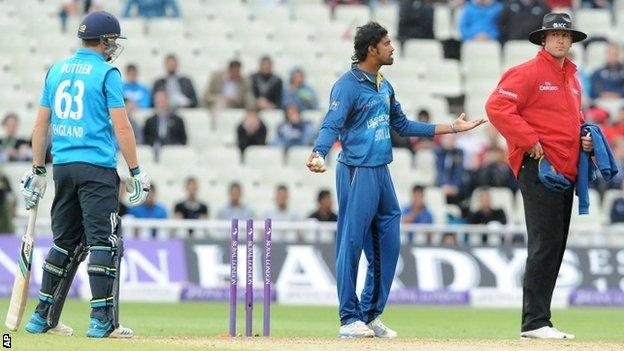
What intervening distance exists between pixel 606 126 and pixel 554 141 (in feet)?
38.0

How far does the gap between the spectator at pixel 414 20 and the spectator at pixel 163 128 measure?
4920 mm

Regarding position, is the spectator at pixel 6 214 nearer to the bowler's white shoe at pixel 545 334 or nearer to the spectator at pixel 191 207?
the spectator at pixel 191 207

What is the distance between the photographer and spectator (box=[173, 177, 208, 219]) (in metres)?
21.2

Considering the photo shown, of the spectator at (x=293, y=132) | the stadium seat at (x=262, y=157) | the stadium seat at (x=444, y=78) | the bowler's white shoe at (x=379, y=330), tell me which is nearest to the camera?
the bowler's white shoe at (x=379, y=330)

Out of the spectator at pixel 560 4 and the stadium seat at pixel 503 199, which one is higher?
the spectator at pixel 560 4

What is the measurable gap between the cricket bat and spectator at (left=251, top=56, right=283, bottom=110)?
11.6 meters

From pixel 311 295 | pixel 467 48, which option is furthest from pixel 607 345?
pixel 467 48

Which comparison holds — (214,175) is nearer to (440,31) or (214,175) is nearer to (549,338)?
(440,31)

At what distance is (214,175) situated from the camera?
885 inches

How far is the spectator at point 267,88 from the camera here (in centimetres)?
2364

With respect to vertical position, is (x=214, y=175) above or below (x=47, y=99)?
below

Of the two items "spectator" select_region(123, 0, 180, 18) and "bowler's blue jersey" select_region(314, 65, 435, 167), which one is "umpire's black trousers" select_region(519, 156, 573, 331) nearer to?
"bowler's blue jersey" select_region(314, 65, 435, 167)

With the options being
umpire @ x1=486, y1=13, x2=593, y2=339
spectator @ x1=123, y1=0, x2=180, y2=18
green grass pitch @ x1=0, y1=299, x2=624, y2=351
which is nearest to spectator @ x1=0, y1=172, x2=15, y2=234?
green grass pitch @ x1=0, y1=299, x2=624, y2=351

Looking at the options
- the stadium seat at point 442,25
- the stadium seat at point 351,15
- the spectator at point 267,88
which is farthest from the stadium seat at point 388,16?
the spectator at point 267,88
